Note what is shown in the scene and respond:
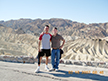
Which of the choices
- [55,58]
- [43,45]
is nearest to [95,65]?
[55,58]

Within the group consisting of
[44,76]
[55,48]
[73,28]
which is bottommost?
[44,76]

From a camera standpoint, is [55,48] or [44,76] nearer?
[44,76]

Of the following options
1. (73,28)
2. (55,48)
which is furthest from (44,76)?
(73,28)

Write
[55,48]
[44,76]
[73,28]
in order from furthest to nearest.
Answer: [73,28], [55,48], [44,76]

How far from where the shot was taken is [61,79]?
136 inches

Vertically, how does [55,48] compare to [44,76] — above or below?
above

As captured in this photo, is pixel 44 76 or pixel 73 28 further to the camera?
pixel 73 28

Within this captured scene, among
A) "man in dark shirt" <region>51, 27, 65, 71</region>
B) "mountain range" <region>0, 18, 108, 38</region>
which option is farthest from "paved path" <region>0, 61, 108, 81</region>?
"mountain range" <region>0, 18, 108, 38</region>

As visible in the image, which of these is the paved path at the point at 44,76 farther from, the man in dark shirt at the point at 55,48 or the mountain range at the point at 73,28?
the mountain range at the point at 73,28

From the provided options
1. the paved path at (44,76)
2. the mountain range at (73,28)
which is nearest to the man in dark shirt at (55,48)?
the paved path at (44,76)

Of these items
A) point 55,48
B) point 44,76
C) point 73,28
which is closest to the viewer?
point 44,76

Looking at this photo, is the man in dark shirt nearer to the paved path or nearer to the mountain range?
the paved path

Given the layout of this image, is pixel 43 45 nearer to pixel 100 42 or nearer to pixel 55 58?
pixel 55 58

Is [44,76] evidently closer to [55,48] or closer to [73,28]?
[55,48]
